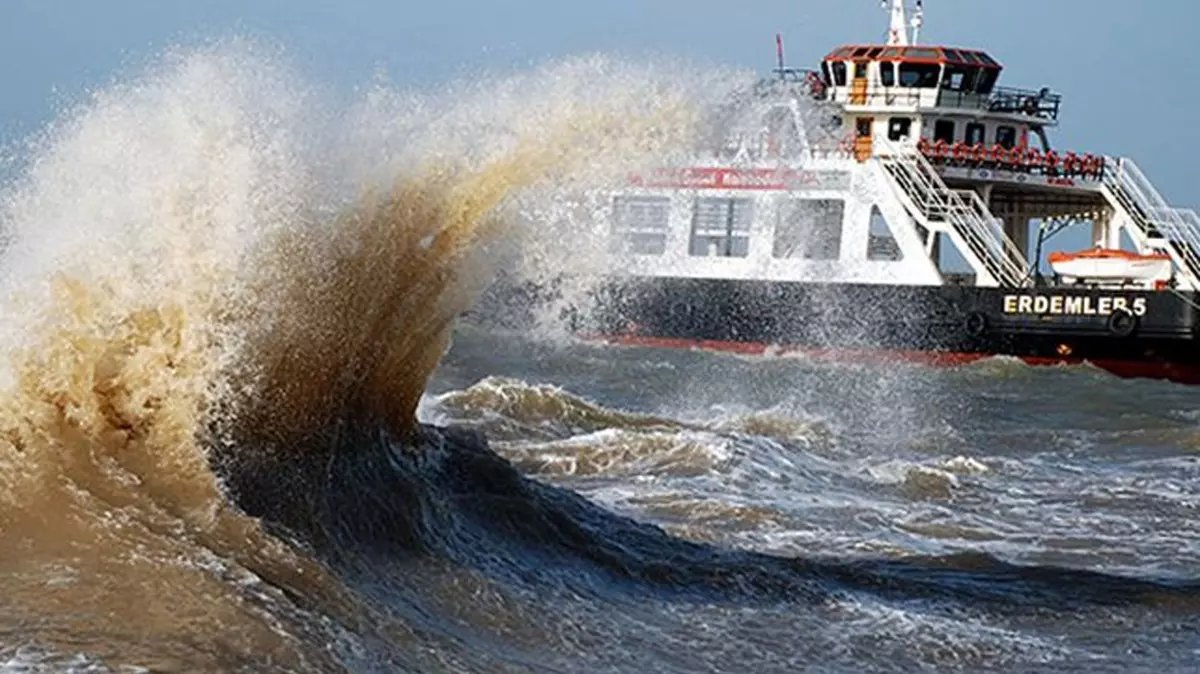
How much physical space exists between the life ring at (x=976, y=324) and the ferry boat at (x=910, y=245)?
22 mm

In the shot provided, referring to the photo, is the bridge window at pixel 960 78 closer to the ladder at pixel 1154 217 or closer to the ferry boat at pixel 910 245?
the ferry boat at pixel 910 245

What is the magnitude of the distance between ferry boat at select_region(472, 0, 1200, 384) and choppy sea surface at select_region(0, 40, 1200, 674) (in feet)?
55.2

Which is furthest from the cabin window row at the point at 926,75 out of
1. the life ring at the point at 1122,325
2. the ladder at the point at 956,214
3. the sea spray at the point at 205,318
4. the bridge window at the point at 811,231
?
the sea spray at the point at 205,318

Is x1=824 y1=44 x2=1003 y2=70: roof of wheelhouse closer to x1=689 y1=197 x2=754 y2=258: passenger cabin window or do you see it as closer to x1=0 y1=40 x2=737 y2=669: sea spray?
x1=689 y1=197 x2=754 y2=258: passenger cabin window

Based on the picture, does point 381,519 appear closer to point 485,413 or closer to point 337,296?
point 337,296

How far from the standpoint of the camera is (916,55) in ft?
110

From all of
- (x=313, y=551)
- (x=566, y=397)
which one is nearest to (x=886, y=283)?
(x=566, y=397)

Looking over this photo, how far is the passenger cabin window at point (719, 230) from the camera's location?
31719mm

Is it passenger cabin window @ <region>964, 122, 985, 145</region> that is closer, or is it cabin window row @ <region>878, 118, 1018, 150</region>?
cabin window row @ <region>878, 118, 1018, 150</region>

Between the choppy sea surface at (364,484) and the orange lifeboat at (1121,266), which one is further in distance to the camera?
the orange lifeboat at (1121,266)

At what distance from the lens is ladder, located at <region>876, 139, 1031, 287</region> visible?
1184 inches

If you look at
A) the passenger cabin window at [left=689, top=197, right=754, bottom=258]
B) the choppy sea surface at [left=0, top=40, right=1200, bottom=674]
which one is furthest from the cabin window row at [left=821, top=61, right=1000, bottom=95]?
the choppy sea surface at [left=0, top=40, right=1200, bottom=674]

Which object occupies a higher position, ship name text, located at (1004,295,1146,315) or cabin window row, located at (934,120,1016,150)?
cabin window row, located at (934,120,1016,150)

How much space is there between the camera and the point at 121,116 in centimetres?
842
